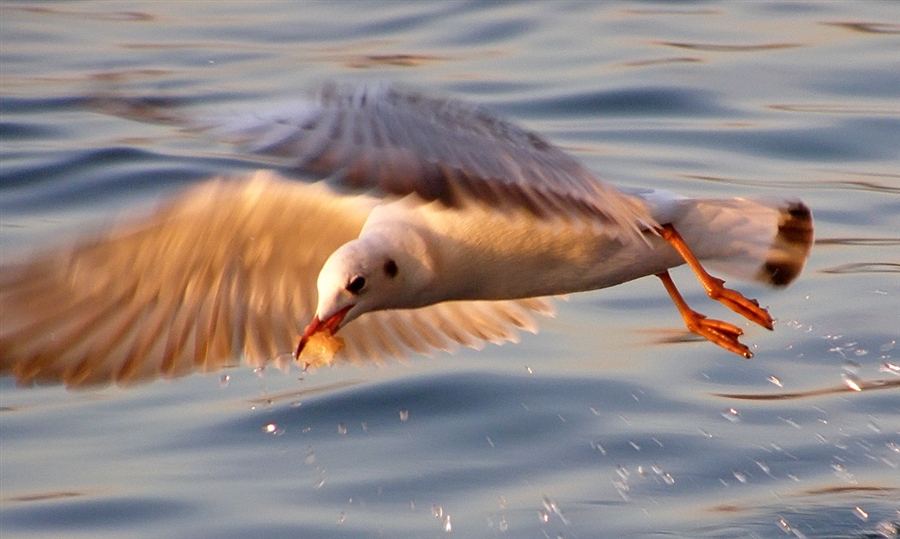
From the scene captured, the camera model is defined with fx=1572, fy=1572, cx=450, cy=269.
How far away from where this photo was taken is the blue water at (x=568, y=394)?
5590 millimetres

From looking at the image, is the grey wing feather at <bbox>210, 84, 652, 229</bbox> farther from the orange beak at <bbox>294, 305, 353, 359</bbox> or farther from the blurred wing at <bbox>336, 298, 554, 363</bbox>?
the blurred wing at <bbox>336, 298, 554, 363</bbox>

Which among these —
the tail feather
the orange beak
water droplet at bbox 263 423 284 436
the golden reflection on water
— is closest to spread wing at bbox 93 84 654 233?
the tail feather

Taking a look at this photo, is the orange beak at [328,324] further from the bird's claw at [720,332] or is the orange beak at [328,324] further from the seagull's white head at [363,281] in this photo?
the bird's claw at [720,332]

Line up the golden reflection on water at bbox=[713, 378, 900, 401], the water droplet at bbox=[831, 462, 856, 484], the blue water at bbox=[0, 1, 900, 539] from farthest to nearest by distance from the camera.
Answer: the golden reflection on water at bbox=[713, 378, 900, 401], the water droplet at bbox=[831, 462, 856, 484], the blue water at bbox=[0, 1, 900, 539]

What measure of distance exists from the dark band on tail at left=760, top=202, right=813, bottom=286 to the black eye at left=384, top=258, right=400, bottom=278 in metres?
1.23

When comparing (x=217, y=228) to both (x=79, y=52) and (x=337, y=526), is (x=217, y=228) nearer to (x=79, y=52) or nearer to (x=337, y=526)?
(x=337, y=526)

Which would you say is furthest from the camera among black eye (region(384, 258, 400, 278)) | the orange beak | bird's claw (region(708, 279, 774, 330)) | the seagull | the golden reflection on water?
the golden reflection on water

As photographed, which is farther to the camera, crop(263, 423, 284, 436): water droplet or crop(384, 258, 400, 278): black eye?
crop(263, 423, 284, 436): water droplet

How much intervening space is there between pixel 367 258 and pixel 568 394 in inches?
90.6

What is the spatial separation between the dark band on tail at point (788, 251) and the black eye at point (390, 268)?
4.03 ft

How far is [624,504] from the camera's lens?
18.4 ft

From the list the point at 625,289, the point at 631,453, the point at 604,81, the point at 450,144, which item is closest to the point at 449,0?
the point at 604,81

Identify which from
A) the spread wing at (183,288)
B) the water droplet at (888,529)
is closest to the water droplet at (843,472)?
the water droplet at (888,529)

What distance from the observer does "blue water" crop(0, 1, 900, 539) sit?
5590 mm
